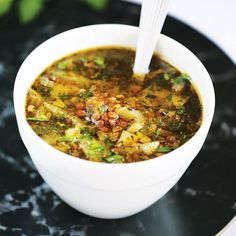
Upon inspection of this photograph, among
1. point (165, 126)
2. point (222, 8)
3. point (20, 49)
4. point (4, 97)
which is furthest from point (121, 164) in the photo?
point (222, 8)

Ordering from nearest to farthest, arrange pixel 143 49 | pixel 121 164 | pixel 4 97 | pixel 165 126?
pixel 121 164 < pixel 165 126 < pixel 143 49 < pixel 4 97

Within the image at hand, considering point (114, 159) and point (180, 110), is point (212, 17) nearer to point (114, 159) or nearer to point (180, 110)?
point (180, 110)

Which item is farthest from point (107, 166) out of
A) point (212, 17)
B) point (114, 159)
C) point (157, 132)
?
point (212, 17)

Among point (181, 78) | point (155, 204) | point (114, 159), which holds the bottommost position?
point (155, 204)

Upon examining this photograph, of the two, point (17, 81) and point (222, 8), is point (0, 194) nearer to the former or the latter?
point (17, 81)

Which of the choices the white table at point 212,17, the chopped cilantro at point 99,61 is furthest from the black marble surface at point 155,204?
the chopped cilantro at point 99,61

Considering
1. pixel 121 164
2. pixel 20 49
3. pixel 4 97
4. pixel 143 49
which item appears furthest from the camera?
pixel 20 49

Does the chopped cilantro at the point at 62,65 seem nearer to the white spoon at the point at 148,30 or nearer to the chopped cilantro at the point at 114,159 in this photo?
the white spoon at the point at 148,30

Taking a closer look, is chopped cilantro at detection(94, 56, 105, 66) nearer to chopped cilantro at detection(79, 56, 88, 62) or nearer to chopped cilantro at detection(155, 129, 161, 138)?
chopped cilantro at detection(79, 56, 88, 62)
